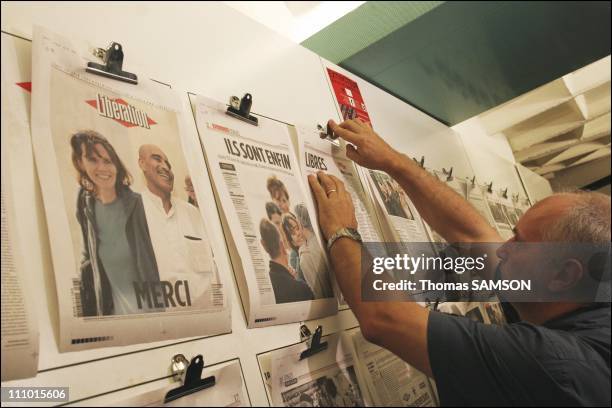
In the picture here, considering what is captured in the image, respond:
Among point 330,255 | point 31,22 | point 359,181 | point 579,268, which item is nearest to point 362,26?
point 359,181

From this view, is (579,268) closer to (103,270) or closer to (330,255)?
(330,255)

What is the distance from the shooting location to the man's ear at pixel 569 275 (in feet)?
3.54

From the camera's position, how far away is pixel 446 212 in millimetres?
1414

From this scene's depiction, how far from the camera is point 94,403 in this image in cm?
52

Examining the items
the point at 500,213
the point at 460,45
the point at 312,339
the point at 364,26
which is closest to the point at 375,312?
the point at 312,339

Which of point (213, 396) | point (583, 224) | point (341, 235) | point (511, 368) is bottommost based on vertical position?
point (511, 368)

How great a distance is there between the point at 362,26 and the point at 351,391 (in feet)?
3.54

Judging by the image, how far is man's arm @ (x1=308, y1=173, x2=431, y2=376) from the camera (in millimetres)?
862

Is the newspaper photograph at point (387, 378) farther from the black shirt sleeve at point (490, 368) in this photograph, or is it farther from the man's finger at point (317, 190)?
the man's finger at point (317, 190)

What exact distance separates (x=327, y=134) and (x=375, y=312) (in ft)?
1.68

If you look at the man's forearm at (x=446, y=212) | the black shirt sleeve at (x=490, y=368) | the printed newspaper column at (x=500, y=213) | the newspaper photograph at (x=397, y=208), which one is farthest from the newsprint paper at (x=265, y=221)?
the printed newspaper column at (x=500, y=213)

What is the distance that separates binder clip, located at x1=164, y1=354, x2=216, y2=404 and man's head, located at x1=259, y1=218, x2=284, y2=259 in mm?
254

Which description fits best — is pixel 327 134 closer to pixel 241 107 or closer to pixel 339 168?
pixel 339 168

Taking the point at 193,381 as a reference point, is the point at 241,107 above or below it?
above
